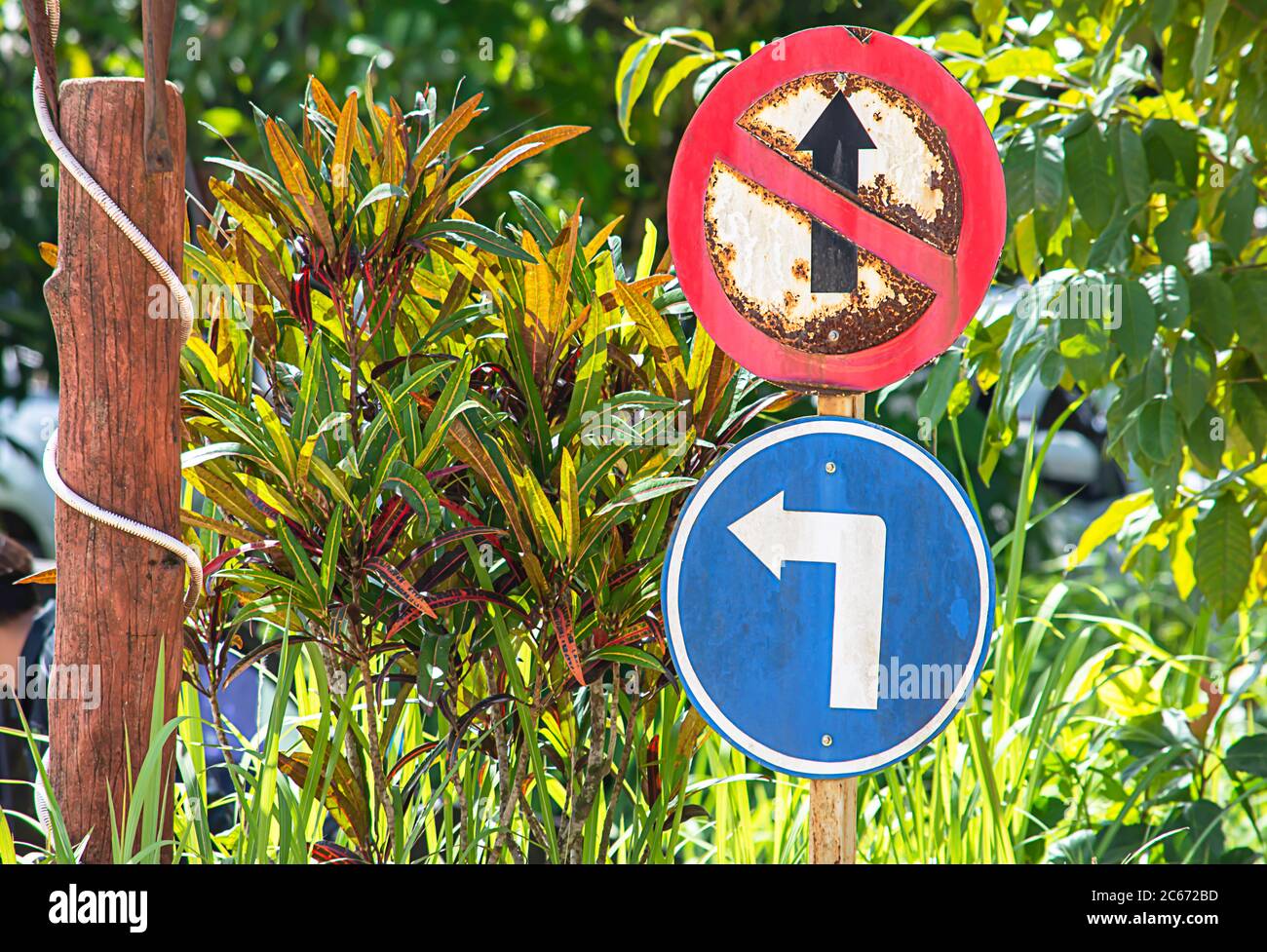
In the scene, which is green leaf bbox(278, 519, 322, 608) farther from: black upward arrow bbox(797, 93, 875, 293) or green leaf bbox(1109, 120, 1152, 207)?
green leaf bbox(1109, 120, 1152, 207)

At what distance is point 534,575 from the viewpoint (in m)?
1.90

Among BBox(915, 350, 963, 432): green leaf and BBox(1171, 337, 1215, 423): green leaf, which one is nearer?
BBox(1171, 337, 1215, 423): green leaf

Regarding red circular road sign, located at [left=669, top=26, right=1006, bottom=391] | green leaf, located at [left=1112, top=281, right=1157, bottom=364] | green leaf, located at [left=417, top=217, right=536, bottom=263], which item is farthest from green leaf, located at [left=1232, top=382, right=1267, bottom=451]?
green leaf, located at [left=417, top=217, right=536, bottom=263]

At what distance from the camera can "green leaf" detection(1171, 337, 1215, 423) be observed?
230 cm

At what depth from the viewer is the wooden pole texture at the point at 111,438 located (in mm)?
1802

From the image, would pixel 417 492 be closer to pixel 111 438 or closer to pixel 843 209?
pixel 111 438

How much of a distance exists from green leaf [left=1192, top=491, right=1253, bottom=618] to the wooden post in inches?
44.7

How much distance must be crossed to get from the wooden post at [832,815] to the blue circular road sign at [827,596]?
0.05m

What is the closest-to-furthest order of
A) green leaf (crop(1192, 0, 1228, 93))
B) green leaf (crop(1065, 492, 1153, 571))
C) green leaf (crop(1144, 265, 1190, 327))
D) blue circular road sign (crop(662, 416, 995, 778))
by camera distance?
blue circular road sign (crop(662, 416, 995, 778)) < green leaf (crop(1192, 0, 1228, 93)) < green leaf (crop(1144, 265, 1190, 327)) < green leaf (crop(1065, 492, 1153, 571))

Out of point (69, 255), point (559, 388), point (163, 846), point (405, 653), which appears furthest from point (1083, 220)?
point (163, 846)

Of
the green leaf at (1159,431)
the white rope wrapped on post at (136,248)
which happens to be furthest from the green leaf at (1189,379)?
the white rope wrapped on post at (136,248)
